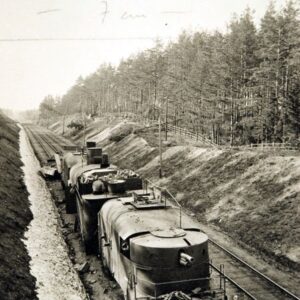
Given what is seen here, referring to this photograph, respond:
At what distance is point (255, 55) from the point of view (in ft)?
133

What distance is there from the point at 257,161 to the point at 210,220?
5.76 meters

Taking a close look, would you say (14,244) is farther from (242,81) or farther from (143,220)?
(242,81)

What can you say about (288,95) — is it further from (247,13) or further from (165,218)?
(165,218)

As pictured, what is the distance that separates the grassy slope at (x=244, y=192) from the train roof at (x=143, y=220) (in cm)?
736

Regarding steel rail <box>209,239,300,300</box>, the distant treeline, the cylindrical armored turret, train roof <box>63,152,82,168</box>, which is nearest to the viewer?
steel rail <box>209,239,300,300</box>

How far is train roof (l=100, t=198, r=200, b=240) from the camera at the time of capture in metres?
11.7

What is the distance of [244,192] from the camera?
81.4 ft

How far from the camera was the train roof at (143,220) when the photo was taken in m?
11.7

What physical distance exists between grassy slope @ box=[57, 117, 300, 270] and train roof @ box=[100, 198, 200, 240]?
7361mm

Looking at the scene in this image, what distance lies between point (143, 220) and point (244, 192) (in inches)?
551

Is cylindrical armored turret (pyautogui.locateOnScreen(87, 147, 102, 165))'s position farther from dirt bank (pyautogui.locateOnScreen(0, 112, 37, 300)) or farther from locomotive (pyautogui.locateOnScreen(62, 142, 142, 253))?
dirt bank (pyautogui.locateOnScreen(0, 112, 37, 300))

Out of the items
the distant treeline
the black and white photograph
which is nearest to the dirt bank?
the black and white photograph

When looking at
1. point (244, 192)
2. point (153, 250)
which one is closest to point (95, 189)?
point (153, 250)

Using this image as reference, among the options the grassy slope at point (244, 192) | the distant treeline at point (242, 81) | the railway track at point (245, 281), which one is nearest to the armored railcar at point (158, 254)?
the railway track at point (245, 281)
